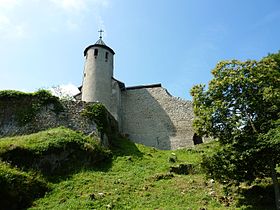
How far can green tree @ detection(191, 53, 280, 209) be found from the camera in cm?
1135

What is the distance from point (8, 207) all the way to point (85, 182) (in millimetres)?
3323

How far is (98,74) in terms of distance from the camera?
29.4 m

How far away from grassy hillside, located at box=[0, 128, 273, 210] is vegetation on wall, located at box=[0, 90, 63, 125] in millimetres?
3669

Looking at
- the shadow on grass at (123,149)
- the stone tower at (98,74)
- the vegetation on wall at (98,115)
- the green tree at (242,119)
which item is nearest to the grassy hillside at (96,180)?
the shadow on grass at (123,149)

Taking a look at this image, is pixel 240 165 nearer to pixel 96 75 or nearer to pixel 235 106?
pixel 235 106

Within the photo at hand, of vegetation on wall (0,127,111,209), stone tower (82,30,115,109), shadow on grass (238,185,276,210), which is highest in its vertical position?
stone tower (82,30,115,109)

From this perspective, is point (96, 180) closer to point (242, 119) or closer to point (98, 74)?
point (242, 119)

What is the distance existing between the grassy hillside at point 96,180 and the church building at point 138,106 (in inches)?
387

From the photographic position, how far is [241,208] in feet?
37.4

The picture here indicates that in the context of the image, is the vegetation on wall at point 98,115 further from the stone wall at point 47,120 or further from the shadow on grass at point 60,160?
the shadow on grass at point 60,160

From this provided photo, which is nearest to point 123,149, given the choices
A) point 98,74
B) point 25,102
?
point 25,102

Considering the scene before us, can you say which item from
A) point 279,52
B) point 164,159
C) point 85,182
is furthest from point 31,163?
point 279,52

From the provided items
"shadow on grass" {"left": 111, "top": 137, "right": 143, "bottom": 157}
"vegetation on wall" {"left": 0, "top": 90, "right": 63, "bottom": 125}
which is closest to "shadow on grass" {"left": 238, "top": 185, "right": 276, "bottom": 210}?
"shadow on grass" {"left": 111, "top": 137, "right": 143, "bottom": 157}

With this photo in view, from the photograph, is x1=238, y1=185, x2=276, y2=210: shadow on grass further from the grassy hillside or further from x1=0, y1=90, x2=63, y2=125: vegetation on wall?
x1=0, y1=90, x2=63, y2=125: vegetation on wall
